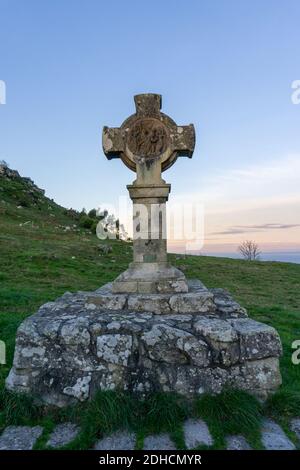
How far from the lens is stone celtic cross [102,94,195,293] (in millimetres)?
5715

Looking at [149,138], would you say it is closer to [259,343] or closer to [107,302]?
[107,302]

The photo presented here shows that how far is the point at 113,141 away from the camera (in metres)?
5.80

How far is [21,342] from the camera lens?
447 centimetres

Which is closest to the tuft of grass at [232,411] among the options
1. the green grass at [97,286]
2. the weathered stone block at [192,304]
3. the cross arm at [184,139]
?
the green grass at [97,286]

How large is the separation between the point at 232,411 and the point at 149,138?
403cm

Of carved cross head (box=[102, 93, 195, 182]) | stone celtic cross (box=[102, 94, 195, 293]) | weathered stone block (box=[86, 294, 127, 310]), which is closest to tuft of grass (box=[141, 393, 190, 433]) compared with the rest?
weathered stone block (box=[86, 294, 127, 310])

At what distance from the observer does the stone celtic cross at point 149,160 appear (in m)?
5.71

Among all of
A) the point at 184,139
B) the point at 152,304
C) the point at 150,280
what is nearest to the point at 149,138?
the point at 184,139

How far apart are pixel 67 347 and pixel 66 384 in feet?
1.37

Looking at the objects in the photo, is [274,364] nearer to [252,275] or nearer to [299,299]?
[299,299]

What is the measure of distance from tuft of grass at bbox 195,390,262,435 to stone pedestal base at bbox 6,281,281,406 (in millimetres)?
127

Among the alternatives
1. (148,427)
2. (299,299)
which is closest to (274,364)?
(148,427)

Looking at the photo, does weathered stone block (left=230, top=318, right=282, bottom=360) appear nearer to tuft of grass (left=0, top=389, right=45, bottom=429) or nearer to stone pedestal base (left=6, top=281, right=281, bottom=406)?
stone pedestal base (left=6, top=281, right=281, bottom=406)

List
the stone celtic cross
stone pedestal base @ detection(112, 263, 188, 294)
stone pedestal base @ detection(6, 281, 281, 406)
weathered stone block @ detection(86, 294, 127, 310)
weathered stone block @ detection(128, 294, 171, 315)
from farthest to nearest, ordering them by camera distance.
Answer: the stone celtic cross
stone pedestal base @ detection(112, 263, 188, 294)
weathered stone block @ detection(86, 294, 127, 310)
weathered stone block @ detection(128, 294, 171, 315)
stone pedestal base @ detection(6, 281, 281, 406)
